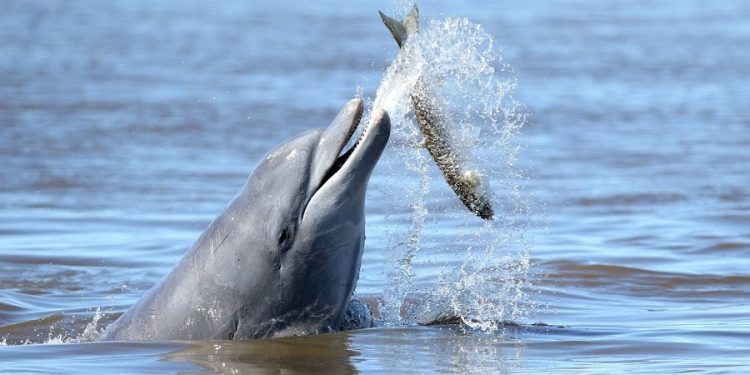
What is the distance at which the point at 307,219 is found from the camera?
6414 mm

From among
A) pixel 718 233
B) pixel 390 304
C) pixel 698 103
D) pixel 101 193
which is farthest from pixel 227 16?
pixel 390 304

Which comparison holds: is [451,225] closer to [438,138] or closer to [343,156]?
[438,138]

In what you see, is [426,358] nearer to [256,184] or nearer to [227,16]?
[256,184]

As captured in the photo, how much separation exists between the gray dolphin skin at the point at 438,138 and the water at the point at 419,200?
0.20 metres

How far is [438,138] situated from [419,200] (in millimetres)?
908

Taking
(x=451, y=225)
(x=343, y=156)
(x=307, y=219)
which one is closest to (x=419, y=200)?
(x=343, y=156)

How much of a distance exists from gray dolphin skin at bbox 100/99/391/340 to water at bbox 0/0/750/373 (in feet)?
0.46

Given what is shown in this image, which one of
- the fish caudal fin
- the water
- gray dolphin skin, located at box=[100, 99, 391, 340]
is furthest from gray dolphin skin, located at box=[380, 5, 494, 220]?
gray dolphin skin, located at box=[100, 99, 391, 340]

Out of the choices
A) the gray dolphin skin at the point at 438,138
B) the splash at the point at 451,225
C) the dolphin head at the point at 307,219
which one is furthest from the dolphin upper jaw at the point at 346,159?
the gray dolphin skin at the point at 438,138

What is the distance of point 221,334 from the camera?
6711 millimetres

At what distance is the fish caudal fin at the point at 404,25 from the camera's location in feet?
22.3

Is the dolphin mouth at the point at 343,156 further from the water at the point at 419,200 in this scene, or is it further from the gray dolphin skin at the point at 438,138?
the water at the point at 419,200

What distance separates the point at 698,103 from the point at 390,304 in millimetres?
14338

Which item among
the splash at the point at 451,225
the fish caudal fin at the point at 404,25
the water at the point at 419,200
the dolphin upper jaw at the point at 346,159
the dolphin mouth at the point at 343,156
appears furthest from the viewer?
the water at the point at 419,200
